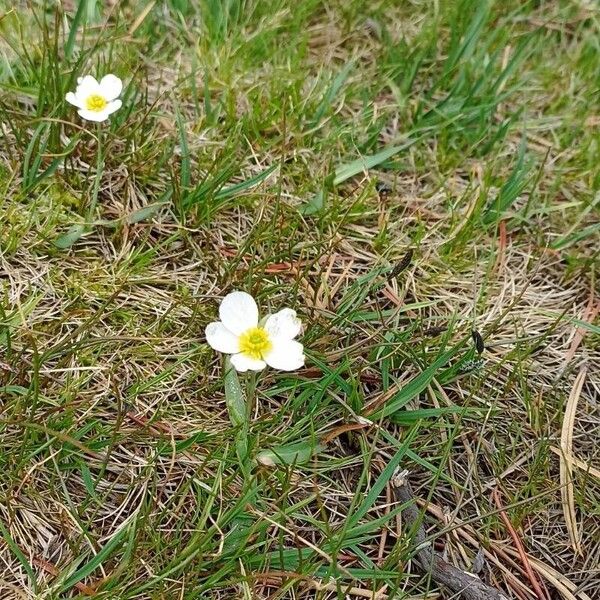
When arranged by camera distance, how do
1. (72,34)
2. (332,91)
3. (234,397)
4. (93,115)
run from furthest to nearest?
(332,91) → (72,34) → (93,115) → (234,397)

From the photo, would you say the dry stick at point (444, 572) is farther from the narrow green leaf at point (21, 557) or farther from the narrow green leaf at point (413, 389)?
the narrow green leaf at point (21, 557)

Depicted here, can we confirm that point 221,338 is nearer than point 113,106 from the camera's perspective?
Yes

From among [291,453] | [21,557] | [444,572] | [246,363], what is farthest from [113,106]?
[444,572]

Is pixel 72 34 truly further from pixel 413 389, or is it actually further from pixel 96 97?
pixel 413 389

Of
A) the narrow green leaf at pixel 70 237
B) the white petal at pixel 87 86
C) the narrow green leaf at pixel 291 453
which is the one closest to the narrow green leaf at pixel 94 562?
the narrow green leaf at pixel 291 453

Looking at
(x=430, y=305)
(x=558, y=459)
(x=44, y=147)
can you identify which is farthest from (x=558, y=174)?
(x=44, y=147)

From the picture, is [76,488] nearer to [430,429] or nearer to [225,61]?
[430,429]

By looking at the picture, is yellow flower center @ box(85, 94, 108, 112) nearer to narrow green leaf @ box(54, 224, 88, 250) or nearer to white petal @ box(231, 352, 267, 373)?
narrow green leaf @ box(54, 224, 88, 250)
